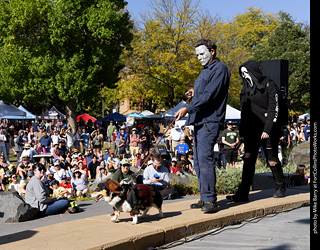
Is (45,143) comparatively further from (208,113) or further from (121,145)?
(208,113)

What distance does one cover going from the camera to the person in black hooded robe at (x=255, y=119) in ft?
22.4

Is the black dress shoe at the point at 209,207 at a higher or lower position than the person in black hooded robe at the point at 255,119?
lower

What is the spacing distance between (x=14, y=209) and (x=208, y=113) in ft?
13.4

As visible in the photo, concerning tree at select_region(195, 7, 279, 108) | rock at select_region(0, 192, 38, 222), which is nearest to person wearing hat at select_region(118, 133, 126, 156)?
rock at select_region(0, 192, 38, 222)

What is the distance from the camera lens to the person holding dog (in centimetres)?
601

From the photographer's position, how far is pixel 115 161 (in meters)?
16.7

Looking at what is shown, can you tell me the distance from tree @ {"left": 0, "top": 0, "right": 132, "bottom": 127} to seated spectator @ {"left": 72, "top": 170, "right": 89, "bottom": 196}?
21.5 m

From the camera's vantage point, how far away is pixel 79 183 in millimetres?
12906

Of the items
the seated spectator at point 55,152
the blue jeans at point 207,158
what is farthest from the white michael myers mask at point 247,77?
the seated spectator at point 55,152

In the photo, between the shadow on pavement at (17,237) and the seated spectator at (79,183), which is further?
the seated spectator at (79,183)

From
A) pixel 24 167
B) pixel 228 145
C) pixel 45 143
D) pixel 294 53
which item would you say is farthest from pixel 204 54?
pixel 294 53

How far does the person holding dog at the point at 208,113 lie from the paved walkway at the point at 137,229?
34 cm

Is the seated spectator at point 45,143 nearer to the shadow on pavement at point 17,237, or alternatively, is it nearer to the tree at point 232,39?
the shadow on pavement at point 17,237

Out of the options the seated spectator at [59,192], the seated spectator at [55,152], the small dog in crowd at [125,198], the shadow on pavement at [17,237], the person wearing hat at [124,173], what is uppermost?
the seated spectator at [55,152]
